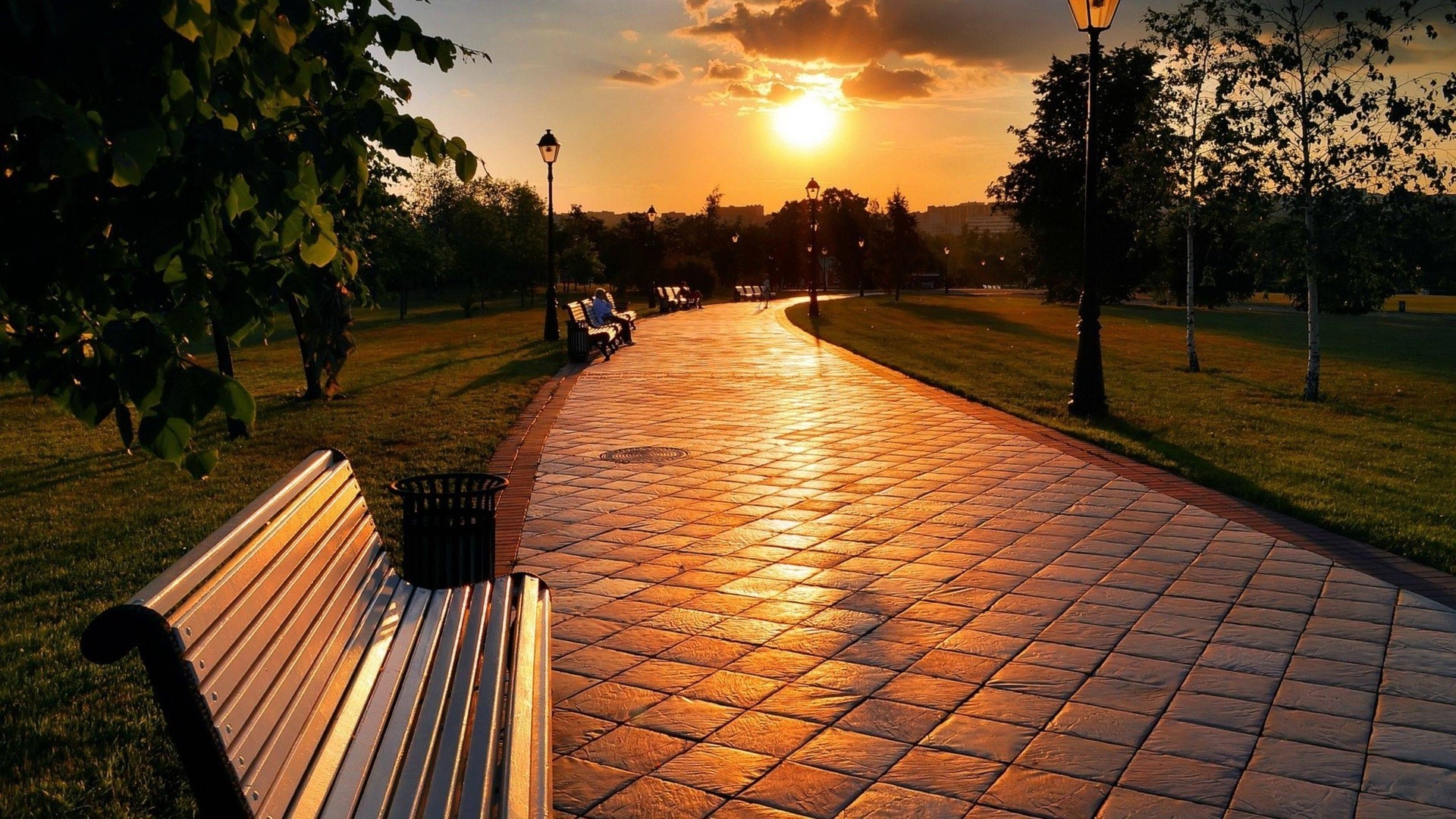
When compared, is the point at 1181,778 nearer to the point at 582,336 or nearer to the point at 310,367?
the point at 310,367

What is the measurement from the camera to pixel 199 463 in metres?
2.70

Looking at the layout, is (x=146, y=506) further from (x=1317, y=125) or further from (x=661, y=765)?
(x=1317, y=125)

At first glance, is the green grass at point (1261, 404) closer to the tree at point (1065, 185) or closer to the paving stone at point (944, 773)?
the paving stone at point (944, 773)

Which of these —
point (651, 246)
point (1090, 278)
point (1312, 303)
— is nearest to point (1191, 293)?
point (1312, 303)

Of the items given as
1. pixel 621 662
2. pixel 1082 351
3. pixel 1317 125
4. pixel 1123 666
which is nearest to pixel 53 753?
pixel 621 662

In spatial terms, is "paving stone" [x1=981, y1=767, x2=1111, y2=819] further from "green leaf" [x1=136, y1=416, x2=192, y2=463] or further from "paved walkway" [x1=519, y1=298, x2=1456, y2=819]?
"green leaf" [x1=136, y1=416, x2=192, y2=463]

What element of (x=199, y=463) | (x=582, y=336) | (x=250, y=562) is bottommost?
(x=250, y=562)

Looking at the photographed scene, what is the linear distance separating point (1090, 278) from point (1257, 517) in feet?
19.0

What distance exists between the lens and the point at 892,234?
295 feet

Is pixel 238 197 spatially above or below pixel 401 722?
above

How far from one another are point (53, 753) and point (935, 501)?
5839 millimetres

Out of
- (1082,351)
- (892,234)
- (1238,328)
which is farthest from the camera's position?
(892,234)

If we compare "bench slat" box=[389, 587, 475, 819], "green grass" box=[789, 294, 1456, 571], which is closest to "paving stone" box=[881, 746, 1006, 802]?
"bench slat" box=[389, 587, 475, 819]

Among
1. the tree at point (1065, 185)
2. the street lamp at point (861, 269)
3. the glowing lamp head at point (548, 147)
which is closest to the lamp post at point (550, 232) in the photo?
the glowing lamp head at point (548, 147)
